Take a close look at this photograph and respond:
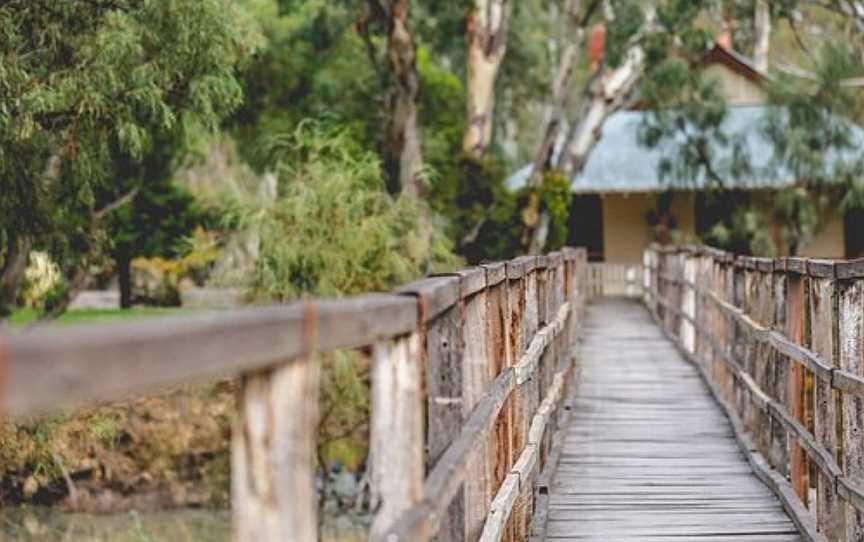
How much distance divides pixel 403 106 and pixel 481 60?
331 cm

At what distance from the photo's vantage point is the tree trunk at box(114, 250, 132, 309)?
107 feet

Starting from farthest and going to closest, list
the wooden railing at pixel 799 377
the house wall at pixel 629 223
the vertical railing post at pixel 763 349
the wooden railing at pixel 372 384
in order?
the house wall at pixel 629 223
the vertical railing post at pixel 763 349
the wooden railing at pixel 799 377
the wooden railing at pixel 372 384

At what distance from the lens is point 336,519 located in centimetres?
2181

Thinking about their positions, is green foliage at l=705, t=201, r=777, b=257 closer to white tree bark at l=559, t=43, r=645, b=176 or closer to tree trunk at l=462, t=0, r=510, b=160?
white tree bark at l=559, t=43, r=645, b=176

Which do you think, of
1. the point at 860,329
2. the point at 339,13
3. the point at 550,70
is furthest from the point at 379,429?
the point at 550,70

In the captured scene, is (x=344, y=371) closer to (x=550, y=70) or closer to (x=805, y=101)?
(x=805, y=101)

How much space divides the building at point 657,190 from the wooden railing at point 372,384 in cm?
2703

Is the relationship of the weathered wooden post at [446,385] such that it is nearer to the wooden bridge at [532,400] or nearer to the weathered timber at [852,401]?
the wooden bridge at [532,400]

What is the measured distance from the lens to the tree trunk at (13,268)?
1590 cm

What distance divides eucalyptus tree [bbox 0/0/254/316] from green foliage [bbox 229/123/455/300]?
398 centimetres

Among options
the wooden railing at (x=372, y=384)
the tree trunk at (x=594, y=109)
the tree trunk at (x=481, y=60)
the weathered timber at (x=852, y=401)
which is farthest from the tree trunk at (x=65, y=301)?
the weathered timber at (x=852, y=401)

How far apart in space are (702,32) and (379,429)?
Result: 2802 centimetres

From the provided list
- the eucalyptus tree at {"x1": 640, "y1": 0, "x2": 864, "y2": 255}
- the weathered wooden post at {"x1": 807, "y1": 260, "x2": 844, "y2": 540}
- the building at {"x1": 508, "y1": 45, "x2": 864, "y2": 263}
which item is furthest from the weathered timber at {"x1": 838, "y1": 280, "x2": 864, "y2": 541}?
the building at {"x1": 508, "y1": 45, "x2": 864, "y2": 263}

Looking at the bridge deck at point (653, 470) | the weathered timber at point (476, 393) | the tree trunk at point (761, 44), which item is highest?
the tree trunk at point (761, 44)
